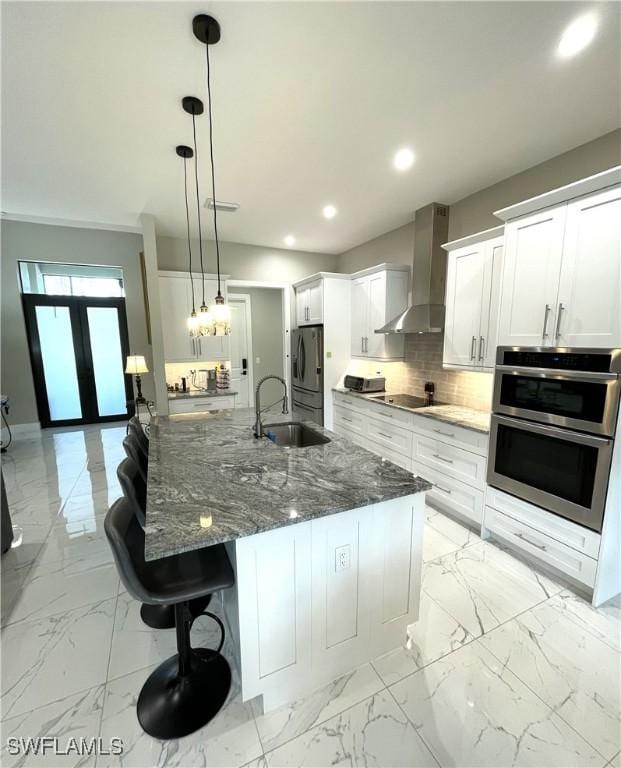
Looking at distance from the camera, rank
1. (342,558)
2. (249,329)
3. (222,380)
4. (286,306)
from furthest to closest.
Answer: (249,329), (286,306), (222,380), (342,558)

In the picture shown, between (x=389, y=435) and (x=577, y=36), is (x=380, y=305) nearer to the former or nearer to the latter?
(x=389, y=435)

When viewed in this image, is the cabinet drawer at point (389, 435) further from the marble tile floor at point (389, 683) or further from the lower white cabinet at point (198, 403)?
the lower white cabinet at point (198, 403)

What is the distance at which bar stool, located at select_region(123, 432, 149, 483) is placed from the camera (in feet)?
6.13

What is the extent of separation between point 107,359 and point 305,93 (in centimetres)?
581

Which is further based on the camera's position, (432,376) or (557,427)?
(432,376)

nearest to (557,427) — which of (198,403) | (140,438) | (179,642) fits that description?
(179,642)

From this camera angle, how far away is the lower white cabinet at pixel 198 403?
4100 millimetres

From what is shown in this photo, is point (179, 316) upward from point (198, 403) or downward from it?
upward

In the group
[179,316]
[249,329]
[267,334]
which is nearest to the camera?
[179,316]

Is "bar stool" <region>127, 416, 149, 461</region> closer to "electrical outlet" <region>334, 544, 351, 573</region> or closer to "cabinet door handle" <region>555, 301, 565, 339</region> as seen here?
"electrical outlet" <region>334, 544, 351, 573</region>

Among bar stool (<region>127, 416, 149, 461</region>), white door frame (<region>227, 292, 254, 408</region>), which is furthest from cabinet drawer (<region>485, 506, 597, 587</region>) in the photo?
white door frame (<region>227, 292, 254, 408</region>)

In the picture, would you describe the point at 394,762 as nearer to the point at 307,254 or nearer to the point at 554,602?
the point at 554,602

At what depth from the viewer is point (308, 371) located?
468cm

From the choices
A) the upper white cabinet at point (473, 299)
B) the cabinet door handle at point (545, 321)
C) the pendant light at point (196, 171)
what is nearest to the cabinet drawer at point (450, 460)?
the upper white cabinet at point (473, 299)
